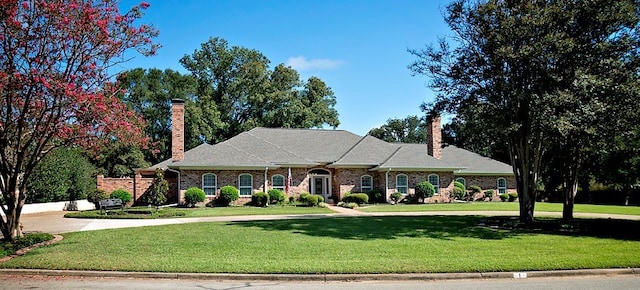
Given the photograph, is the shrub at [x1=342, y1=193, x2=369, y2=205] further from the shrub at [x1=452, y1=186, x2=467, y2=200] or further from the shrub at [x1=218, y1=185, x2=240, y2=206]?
the shrub at [x1=452, y1=186, x2=467, y2=200]

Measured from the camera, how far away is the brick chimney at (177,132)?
29.6 meters

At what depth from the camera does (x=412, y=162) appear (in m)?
33.1

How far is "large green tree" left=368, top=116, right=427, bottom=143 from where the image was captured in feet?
263

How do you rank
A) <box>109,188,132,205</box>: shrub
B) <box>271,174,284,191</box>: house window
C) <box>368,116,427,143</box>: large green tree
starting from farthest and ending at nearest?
<box>368,116,427,143</box>: large green tree → <box>271,174,284,191</box>: house window → <box>109,188,132,205</box>: shrub

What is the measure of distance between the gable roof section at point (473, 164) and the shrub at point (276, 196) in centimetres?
1397

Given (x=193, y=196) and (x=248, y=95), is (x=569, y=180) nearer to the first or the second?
(x=193, y=196)

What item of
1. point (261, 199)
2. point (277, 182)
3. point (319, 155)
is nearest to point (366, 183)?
point (319, 155)

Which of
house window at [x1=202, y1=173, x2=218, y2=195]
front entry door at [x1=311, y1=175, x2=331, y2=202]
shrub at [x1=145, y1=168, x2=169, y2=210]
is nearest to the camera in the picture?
shrub at [x1=145, y1=168, x2=169, y2=210]

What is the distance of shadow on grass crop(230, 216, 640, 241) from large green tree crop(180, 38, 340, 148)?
99.0 feet

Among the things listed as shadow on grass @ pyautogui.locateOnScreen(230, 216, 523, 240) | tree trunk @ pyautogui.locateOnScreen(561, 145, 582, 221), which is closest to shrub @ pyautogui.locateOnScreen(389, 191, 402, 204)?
shadow on grass @ pyautogui.locateOnScreen(230, 216, 523, 240)

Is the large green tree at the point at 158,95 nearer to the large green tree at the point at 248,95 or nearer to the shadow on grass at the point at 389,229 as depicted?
the large green tree at the point at 248,95

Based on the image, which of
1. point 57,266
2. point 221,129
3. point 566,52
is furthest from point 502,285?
point 221,129

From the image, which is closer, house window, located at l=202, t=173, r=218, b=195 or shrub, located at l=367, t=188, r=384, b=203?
house window, located at l=202, t=173, r=218, b=195

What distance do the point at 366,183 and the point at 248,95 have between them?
21.9m
